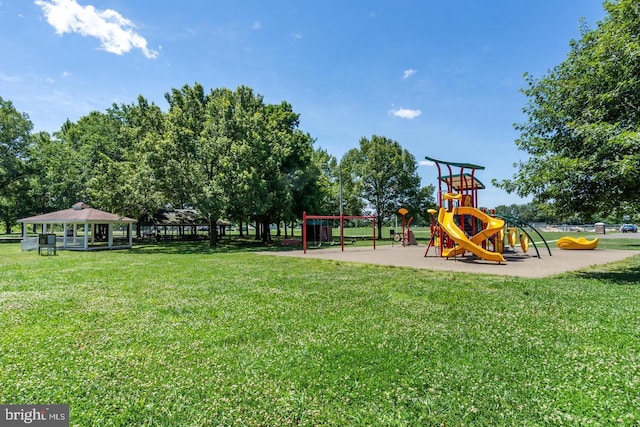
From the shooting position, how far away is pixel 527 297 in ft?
24.9

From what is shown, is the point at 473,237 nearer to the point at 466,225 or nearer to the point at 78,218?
the point at 466,225

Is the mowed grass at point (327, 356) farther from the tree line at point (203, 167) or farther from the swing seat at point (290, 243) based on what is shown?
the swing seat at point (290, 243)

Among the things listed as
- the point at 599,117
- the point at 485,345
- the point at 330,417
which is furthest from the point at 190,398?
the point at 599,117

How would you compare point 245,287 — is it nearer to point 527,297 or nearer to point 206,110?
point 527,297

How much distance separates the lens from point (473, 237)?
15.2 meters

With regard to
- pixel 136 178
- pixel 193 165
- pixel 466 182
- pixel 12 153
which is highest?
pixel 12 153

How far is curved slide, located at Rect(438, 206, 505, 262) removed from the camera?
1434 centimetres

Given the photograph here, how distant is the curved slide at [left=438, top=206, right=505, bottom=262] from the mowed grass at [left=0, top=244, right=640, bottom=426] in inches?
231

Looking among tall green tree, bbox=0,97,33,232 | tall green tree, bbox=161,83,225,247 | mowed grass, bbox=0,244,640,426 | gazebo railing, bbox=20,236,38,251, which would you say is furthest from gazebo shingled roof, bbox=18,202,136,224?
mowed grass, bbox=0,244,640,426

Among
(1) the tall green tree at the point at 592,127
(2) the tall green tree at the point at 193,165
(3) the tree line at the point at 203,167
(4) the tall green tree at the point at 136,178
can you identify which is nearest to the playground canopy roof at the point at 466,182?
(1) the tall green tree at the point at 592,127

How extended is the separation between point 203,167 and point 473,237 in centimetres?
1837

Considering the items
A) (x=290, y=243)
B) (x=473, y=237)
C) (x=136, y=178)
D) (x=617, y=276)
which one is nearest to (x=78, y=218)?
(x=136, y=178)

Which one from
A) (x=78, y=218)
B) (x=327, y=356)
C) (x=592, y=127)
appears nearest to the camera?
(x=327, y=356)

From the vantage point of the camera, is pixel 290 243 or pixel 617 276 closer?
pixel 617 276
